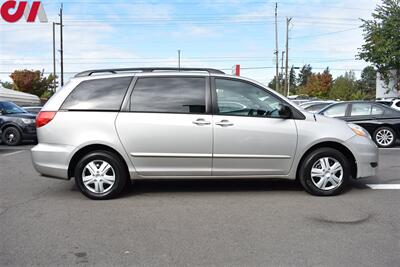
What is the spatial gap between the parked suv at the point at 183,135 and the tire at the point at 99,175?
0.01 metres

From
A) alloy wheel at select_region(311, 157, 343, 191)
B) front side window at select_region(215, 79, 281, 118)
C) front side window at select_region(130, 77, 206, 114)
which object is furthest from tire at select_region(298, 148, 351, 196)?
front side window at select_region(130, 77, 206, 114)

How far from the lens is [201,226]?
448cm

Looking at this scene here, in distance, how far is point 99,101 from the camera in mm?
5602

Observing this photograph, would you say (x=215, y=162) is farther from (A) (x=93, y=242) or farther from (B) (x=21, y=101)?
(B) (x=21, y=101)

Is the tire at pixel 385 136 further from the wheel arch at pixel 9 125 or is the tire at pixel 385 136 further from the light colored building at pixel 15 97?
the light colored building at pixel 15 97

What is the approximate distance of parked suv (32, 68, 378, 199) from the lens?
548cm

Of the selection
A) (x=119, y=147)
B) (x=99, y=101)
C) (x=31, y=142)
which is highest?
(x=99, y=101)

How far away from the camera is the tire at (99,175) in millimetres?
5516

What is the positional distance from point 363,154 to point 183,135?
2590mm

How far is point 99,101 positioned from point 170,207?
179 cm

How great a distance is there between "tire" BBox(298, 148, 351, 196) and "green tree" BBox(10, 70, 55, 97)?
6464cm

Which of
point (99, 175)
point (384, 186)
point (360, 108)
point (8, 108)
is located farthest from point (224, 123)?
point (8, 108)

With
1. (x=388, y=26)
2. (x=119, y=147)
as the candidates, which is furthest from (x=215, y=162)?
(x=388, y=26)

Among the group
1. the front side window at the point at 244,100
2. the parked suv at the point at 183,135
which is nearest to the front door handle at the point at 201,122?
the parked suv at the point at 183,135
